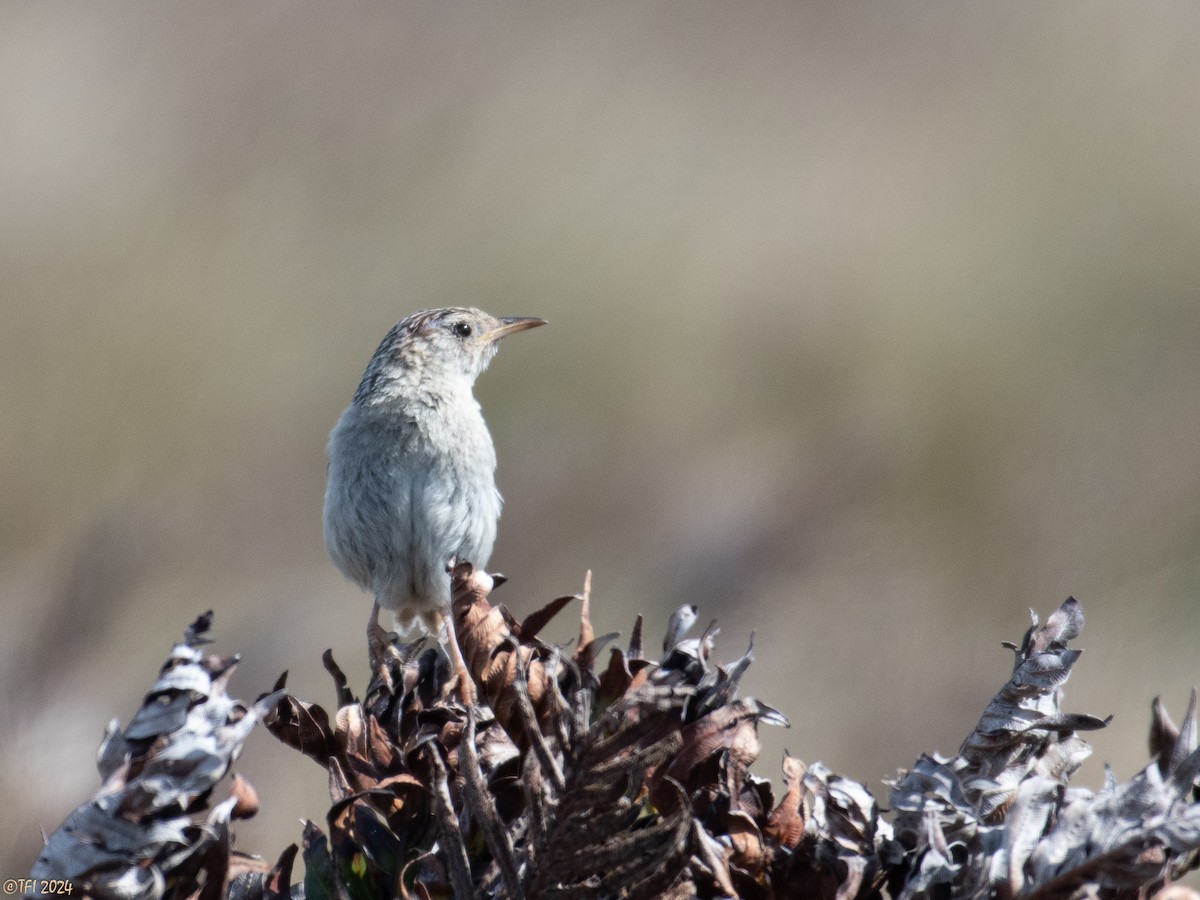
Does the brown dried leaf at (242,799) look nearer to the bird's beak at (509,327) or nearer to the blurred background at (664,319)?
the blurred background at (664,319)

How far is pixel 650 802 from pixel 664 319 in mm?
8098

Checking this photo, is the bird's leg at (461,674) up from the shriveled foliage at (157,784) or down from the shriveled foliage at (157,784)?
up

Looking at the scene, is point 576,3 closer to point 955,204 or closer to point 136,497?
point 955,204

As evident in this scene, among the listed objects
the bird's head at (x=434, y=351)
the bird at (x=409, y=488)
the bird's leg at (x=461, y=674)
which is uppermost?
the bird's head at (x=434, y=351)

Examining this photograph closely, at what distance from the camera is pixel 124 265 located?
30.9 feet

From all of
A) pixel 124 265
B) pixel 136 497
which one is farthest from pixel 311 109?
pixel 136 497

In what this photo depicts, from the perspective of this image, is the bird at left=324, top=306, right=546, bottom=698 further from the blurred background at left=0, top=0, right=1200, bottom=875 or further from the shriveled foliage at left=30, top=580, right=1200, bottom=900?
the shriveled foliage at left=30, top=580, right=1200, bottom=900

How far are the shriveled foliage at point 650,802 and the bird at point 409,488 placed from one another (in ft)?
8.97

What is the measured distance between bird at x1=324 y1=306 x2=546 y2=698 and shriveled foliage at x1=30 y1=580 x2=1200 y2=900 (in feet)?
8.97

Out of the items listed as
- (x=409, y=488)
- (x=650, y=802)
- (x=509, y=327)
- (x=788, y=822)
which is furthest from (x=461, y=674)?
(x=509, y=327)

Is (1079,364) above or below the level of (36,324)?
below

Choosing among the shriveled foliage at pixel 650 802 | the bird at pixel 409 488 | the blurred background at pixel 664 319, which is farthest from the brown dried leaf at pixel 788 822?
the blurred background at pixel 664 319

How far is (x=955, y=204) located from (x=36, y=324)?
6.81 meters

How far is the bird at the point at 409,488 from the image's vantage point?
5.04 metres
